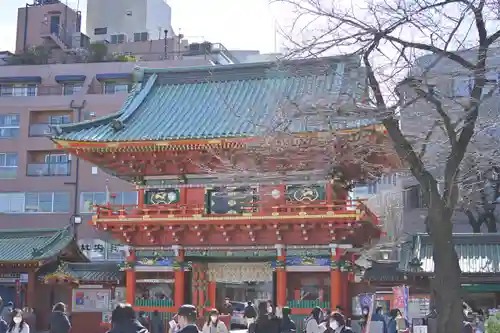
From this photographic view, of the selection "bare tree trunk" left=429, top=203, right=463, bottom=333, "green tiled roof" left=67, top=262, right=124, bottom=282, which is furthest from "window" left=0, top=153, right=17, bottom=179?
"bare tree trunk" left=429, top=203, right=463, bottom=333

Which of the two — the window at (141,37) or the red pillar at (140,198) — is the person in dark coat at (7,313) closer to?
the red pillar at (140,198)

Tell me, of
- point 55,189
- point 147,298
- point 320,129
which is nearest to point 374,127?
point 320,129

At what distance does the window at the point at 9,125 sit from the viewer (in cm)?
5047

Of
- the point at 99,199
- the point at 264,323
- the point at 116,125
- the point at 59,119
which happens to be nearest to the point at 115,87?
the point at 59,119

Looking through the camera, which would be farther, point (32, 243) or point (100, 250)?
point (100, 250)

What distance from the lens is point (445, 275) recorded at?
43.9ft

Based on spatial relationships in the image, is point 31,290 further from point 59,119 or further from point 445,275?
point 445,275

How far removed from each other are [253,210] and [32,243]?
13.2m

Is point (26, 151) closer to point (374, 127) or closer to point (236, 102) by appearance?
point (236, 102)

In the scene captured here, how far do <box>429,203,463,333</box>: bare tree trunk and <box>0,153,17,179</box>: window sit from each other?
136ft

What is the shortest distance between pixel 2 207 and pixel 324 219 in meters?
31.0

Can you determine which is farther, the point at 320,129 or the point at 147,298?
the point at 147,298

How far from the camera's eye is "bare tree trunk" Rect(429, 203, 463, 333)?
13.2 m

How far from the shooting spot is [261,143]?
1523 cm
